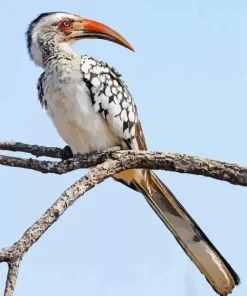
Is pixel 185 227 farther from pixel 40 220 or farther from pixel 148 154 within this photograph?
pixel 40 220

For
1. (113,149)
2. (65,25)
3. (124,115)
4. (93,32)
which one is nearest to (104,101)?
(124,115)

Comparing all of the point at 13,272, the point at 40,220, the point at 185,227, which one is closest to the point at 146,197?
the point at 185,227

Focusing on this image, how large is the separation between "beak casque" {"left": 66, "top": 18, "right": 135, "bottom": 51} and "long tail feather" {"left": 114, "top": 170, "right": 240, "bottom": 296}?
908 mm

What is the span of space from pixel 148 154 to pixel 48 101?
1168 mm

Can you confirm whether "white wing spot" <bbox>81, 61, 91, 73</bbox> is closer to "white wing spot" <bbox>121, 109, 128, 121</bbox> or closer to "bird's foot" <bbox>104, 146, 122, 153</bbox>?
"white wing spot" <bbox>121, 109, 128, 121</bbox>

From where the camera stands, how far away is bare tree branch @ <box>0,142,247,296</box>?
109 inches

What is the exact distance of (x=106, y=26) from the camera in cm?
471

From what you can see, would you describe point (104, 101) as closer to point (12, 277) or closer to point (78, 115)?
point (78, 115)

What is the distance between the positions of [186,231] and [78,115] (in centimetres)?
96

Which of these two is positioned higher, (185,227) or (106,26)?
(106,26)

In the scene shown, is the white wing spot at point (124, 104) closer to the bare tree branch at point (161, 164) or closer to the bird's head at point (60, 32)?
the bird's head at point (60, 32)

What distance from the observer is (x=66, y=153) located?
430 centimetres

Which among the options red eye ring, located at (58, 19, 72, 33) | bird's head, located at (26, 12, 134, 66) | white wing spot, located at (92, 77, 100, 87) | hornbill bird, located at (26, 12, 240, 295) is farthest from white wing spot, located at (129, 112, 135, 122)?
red eye ring, located at (58, 19, 72, 33)

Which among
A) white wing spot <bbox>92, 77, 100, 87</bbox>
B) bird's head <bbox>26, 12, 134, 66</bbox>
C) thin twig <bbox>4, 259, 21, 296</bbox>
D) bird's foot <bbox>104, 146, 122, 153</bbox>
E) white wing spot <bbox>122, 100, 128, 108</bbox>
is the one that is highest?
bird's head <bbox>26, 12, 134, 66</bbox>
